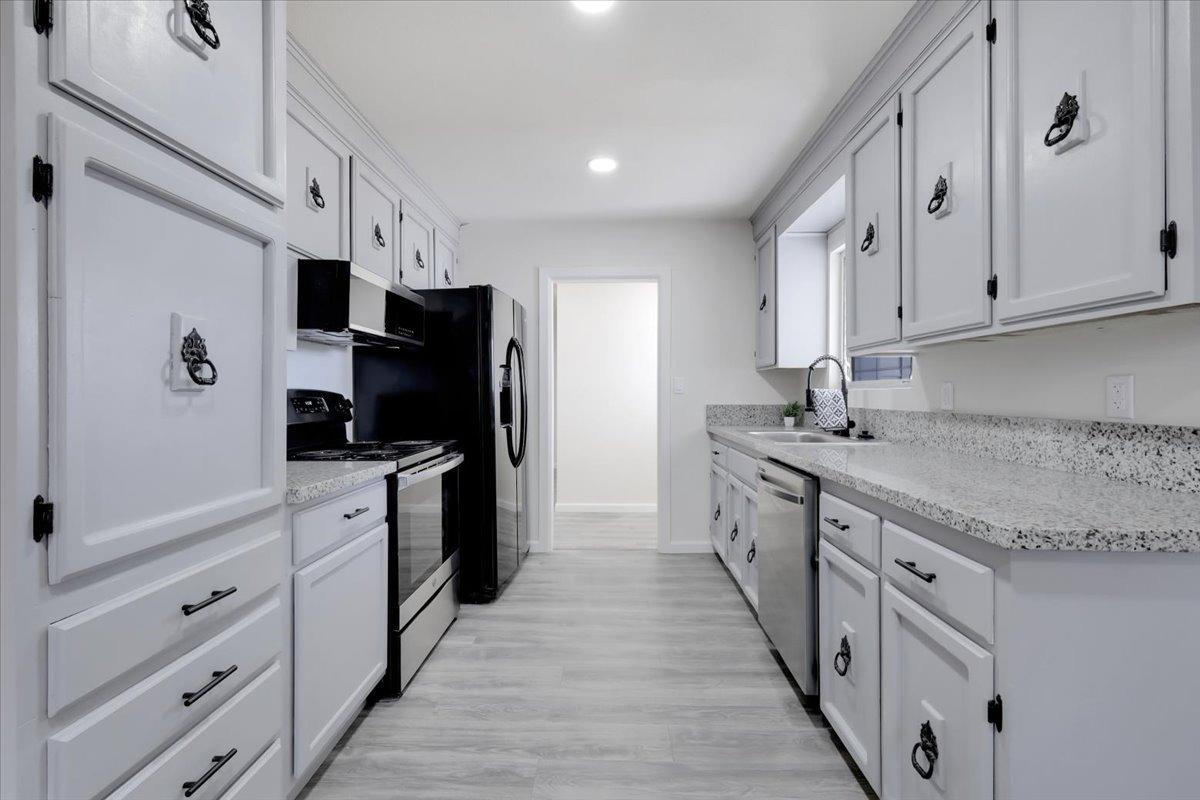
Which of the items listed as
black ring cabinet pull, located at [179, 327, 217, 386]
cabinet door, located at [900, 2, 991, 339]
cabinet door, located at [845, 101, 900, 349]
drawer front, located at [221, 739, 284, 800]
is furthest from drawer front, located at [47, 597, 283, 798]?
cabinet door, located at [845, 101, 900, 349]

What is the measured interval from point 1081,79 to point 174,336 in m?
1.85

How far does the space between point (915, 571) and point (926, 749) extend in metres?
0.37

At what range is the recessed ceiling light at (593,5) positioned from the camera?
184 centimetres

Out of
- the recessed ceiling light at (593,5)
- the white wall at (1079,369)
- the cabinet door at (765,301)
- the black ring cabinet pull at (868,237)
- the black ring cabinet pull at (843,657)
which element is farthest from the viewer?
the cabinet door at (765,301)

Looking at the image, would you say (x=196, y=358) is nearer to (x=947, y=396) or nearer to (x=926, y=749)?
(x=926, y=749)

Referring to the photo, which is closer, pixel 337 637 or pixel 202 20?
pixel 202 20

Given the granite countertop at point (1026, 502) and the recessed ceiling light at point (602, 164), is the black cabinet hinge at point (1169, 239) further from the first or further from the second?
the recessed ceiling light at point (602, 164)

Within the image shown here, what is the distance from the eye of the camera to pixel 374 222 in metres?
2.83

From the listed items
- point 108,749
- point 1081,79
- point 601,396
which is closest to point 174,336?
point 108,749

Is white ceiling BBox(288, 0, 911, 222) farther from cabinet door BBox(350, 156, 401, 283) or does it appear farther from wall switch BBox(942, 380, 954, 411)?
wall switch BBox(942, 380, 954, 411)

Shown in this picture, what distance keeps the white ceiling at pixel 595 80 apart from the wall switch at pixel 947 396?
125cm

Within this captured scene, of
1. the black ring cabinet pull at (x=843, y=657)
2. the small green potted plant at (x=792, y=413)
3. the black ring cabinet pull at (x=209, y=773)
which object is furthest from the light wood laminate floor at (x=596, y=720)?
the small green potted plant at (x=792, y=413)

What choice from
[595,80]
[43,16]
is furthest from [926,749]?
[595,80]

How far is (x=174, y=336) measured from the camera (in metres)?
1.05
